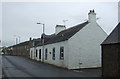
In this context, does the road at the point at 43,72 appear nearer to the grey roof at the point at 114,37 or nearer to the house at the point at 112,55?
the house at the point at 112,55

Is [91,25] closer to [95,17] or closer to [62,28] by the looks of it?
[95,17]

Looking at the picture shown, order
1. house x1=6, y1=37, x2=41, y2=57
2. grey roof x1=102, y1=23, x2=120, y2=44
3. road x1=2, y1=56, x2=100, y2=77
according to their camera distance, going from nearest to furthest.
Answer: grey roof x1=102, y1=23, x2=120, y2=44
road x1=2, y1=56, x2=100, y2=77
house x1=6, y1=37, x2=41, y2=57

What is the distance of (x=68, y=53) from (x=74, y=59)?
103cm

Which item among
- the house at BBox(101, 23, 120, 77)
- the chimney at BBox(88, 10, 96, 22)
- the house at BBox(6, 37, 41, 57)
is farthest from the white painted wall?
the house at BBox(6, 37, 41, 57)

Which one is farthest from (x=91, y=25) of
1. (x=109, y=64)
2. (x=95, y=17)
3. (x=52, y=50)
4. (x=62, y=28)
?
(x=62, y=28)

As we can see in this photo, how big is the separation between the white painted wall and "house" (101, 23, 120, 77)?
23.5ft

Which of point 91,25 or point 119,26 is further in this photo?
point 91,25

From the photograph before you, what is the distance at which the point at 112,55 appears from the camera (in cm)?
1514

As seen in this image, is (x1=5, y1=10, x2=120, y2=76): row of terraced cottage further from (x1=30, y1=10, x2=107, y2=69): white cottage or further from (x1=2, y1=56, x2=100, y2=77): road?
(x1=2, y1=56, x2=100, y2=77): road

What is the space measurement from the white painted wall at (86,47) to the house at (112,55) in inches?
282

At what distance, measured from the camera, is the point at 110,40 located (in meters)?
16.0

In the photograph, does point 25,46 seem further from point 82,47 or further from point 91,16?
point 82,47

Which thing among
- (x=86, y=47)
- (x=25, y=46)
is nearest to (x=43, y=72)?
(x=86, y=47)

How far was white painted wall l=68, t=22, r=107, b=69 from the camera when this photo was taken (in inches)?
910
